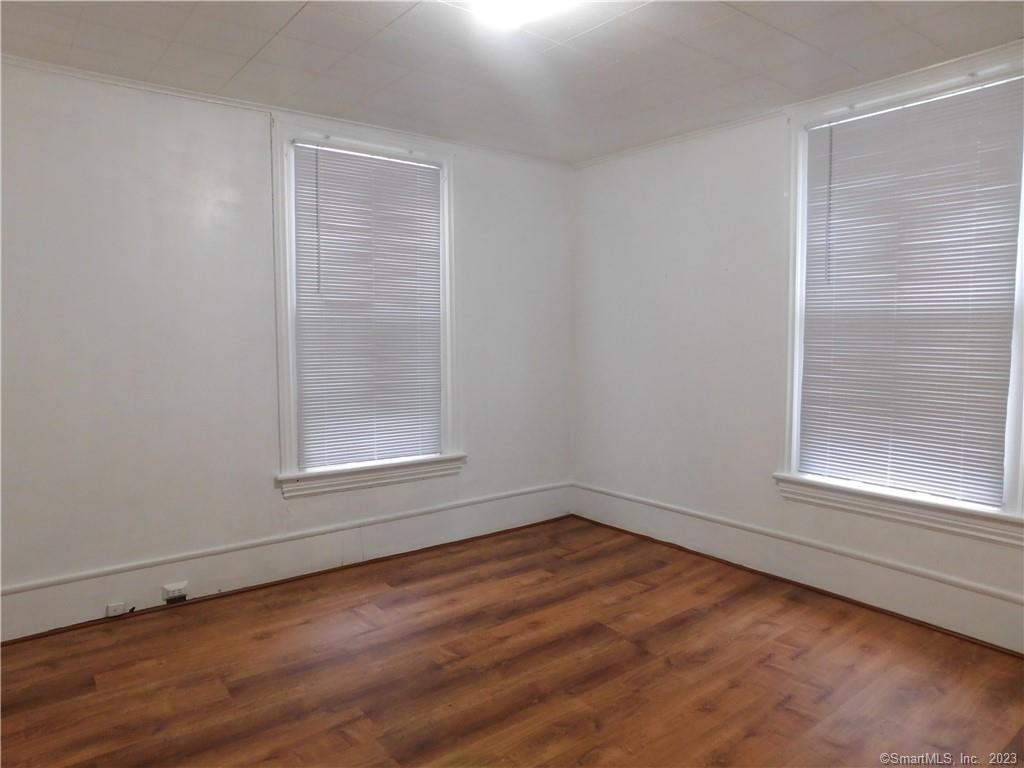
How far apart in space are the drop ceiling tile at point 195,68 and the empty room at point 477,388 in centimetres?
3

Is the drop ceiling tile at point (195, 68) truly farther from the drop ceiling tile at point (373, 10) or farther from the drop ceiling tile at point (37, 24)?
the drop ceiling tile at point (373, 10)

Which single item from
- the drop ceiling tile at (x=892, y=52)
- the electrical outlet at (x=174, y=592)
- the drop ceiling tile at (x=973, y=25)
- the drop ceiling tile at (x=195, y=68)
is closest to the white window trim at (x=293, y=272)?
the drop ceiling tile at (x=195, y=68)

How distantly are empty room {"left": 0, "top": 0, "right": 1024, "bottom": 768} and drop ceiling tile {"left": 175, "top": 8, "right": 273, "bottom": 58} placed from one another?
0.03m

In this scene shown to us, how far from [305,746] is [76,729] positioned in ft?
2.90

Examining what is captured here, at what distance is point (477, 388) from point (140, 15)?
9.34 feet

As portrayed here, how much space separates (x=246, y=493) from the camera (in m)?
3.73

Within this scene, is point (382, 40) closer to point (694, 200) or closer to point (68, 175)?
point (68, 175)

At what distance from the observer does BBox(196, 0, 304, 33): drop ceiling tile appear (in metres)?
2.51

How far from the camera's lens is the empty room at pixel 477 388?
257cm

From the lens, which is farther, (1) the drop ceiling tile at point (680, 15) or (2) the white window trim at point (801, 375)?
(2) the white window trim at point (801, 375)

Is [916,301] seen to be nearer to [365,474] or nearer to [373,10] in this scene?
[373,10]

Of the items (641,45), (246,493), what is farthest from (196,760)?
(641,45)

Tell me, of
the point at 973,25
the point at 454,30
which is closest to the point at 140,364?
the point at 454,30

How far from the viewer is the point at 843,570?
3545mm
